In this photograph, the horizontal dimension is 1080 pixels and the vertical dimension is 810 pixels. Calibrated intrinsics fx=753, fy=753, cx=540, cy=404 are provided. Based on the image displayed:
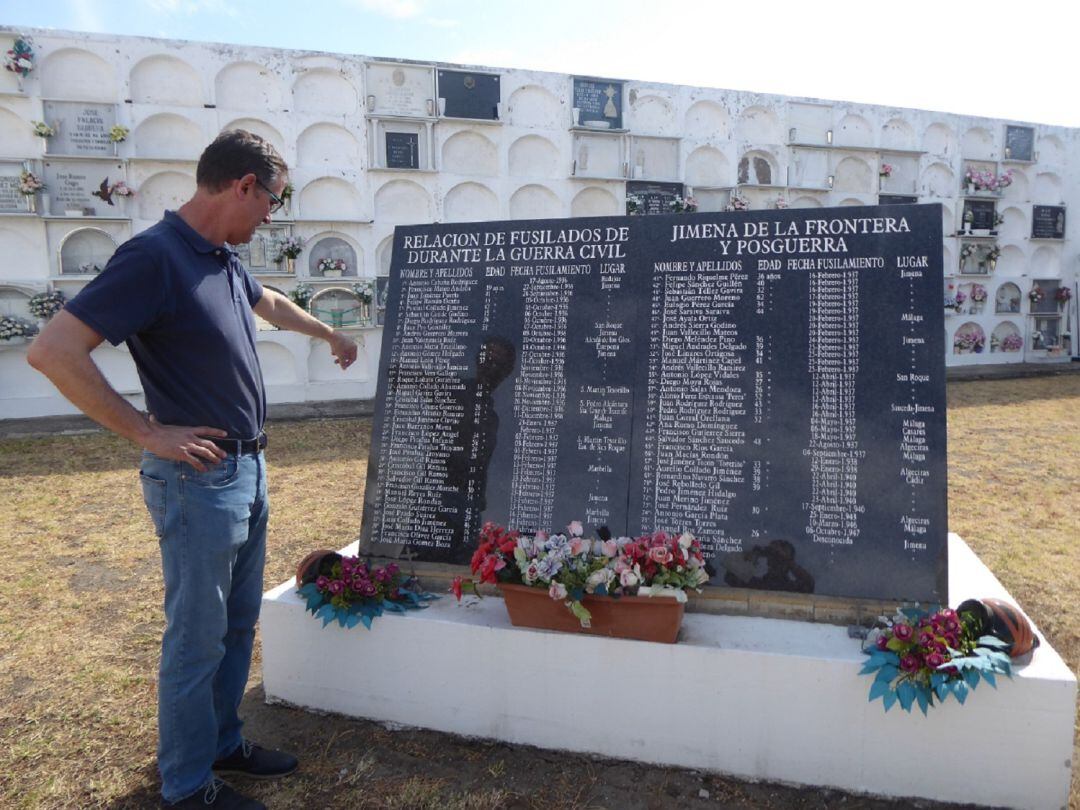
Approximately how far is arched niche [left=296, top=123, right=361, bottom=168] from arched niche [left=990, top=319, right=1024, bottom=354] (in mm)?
12720

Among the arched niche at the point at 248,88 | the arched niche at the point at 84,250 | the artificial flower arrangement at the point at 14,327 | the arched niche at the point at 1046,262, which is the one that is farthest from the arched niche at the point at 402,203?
the arched niche at the point at 1046,262

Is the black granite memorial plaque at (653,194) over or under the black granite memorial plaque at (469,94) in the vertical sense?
under

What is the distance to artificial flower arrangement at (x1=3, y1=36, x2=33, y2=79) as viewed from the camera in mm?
9953

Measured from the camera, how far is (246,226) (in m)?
2.56

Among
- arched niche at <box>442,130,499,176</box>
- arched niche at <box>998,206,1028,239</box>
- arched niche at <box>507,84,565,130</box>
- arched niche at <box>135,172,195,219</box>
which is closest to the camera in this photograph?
arched niche at <box>135,172,195,219</box>

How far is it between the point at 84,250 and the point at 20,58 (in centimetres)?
254

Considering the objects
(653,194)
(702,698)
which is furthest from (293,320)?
(653,194)

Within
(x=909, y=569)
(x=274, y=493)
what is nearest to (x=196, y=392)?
(x=909, y=569)

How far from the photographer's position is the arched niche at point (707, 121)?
Result: 1323 cm

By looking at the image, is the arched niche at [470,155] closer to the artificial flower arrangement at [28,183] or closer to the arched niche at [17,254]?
the artificial flower arrangement at [28,183]

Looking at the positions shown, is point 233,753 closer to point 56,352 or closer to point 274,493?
point 56,352

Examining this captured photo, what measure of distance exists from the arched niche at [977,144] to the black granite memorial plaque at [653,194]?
644cm

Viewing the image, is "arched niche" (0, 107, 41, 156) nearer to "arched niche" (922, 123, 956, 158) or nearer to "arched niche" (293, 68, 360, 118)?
"arched niche" (293, 68, 360, 118)

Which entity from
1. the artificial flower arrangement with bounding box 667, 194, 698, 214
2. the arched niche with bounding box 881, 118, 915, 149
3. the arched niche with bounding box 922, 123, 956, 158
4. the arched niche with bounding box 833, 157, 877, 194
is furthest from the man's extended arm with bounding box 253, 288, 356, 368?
the arched niche with bounding box 922, 123, 956, 158
